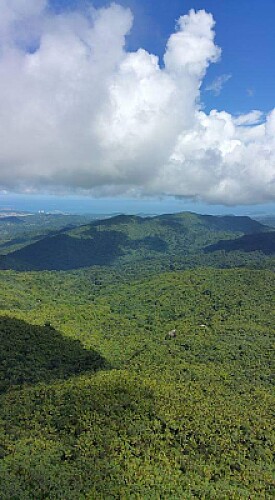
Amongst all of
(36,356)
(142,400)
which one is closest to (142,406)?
(142,400)

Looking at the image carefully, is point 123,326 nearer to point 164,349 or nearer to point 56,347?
point 164,349

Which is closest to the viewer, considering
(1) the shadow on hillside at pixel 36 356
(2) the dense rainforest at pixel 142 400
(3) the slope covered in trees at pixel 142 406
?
(3) the slope covered in trees at pixel 142 406

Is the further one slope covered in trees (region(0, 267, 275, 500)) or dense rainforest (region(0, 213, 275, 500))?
dense rainforest (region(0, 213, 275, 500))

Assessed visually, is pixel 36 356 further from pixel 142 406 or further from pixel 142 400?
pixel 142 406

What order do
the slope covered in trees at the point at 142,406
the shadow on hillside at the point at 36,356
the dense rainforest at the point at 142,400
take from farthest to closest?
the shadow on hillside at the point at 36,356 → the dense rainforest at the point at 142,400 → the slope covered in trees at the point at 142,406

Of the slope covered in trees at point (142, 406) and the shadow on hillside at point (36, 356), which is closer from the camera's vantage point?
the slope covered in trees at point (142, 406)

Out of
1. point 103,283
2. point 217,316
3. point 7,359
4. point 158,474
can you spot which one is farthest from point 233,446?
point 103,283
